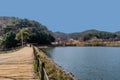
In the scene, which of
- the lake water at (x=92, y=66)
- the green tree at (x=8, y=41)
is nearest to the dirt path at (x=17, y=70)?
the lake water at (x=92, y=66)

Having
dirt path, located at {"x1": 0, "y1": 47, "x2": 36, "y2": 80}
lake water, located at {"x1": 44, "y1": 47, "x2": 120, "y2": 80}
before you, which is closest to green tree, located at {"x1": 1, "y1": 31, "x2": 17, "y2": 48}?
lake water, located at {"x1": 44, "y1": 47, "x2": 120, "y2": 80}

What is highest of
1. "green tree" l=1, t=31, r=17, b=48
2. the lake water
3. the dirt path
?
"green tree" l=1, t=31, r=17, b=48

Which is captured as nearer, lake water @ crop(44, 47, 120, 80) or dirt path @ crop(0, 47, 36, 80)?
dirt path @ crop(0, 47, 36, 80)

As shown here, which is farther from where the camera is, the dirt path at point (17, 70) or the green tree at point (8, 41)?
the green tree at point (8, 41)

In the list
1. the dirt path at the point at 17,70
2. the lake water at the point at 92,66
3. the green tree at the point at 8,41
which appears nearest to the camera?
the dirt path at the point at 17,70

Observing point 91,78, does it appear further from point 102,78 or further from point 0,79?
point 0,79

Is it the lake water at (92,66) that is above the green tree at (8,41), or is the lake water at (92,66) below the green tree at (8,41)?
below

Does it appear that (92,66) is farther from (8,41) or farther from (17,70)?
(8,41)

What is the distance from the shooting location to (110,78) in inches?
1577

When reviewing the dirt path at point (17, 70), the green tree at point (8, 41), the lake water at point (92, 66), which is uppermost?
the green tree at point (8, 41)

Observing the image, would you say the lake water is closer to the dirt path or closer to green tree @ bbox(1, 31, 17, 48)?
the dirt path

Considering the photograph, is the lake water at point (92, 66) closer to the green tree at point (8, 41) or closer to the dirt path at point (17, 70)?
the dirt path at point (17, 70)

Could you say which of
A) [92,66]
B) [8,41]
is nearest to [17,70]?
[92,66]

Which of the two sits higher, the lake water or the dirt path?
the dirt path
